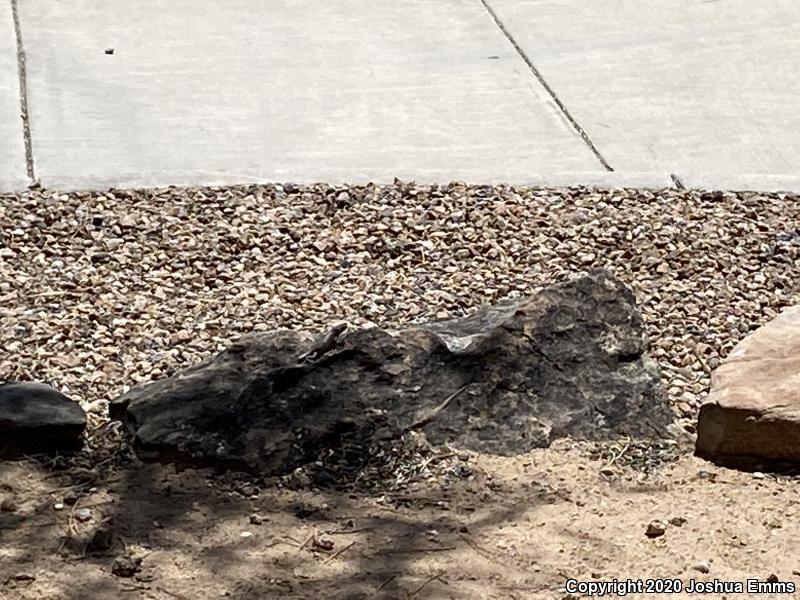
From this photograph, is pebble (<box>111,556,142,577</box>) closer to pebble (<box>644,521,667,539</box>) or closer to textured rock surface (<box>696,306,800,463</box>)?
pebble (<box>644,521,667,539</box>)

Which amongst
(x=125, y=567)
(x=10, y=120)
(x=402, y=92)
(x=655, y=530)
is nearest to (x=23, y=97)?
(x=10, y=120)

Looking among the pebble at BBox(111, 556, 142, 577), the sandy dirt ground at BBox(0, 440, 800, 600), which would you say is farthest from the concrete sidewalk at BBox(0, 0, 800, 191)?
the pebble at BBox(111, 556, 142, 577)

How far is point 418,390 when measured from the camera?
4246 millimetres

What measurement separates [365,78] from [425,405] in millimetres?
3270

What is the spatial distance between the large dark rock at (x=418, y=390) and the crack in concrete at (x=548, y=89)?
1996mm

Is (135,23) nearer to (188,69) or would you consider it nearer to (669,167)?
(188,69)

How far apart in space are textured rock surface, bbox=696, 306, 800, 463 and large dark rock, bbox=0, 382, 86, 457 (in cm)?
168

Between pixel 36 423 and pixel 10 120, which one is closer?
pixel 36 423

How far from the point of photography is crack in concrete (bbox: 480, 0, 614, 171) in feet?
21.2

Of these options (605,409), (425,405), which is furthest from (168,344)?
(605,409)

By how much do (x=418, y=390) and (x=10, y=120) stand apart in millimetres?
3002

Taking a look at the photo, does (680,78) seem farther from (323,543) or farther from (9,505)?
(9,505)

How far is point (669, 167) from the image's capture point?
20.7ft

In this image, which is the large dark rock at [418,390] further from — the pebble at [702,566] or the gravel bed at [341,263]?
the pebble at [702,566]
